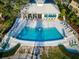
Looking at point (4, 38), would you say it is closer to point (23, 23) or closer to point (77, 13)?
point (23, 23)

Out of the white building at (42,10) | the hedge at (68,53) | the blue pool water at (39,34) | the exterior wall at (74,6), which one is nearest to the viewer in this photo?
the hedge at (68,53)

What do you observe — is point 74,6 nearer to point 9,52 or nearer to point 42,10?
point 42,10

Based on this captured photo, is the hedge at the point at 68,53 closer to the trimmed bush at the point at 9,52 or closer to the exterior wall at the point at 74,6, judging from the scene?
the trimmed bush at the point at 9,52

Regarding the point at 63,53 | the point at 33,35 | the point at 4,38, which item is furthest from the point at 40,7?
the point at 63,53

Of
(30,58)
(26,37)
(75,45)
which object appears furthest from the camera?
(26,37)

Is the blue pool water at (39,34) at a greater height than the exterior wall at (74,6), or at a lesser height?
greater

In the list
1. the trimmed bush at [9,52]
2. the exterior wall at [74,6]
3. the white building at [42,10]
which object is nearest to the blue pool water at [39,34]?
the trimmed bush at [9,52]

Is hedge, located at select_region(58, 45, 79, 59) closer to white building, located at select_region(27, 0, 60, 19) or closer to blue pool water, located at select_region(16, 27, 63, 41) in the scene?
blue pool water, located at select_region(16, 27, 63, 41)

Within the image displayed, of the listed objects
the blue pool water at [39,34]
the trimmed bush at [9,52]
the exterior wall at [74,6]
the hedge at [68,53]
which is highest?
the hedge at [68,53]

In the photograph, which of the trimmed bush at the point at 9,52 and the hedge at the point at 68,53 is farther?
the trimmed bush at the point at 9,52
